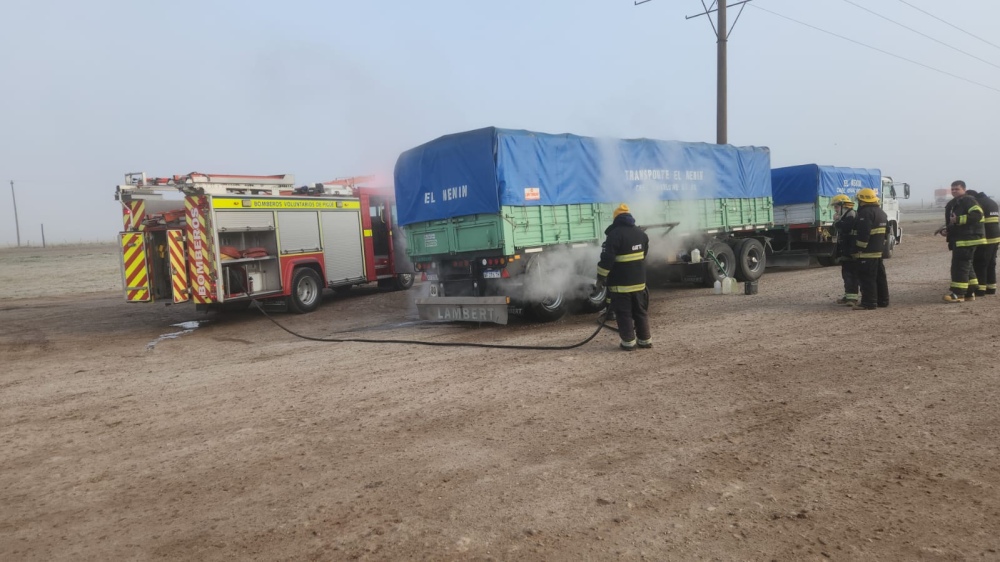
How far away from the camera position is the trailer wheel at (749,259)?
47.5ft

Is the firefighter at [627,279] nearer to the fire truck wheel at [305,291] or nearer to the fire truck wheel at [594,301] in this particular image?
the fire truck wheel at [594,301]

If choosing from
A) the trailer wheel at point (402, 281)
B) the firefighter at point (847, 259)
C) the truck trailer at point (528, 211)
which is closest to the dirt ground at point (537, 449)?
the firefighter at point (847, 259)

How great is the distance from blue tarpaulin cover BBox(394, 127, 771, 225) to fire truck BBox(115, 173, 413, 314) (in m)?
3.47

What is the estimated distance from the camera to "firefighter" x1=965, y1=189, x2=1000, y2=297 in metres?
9.80

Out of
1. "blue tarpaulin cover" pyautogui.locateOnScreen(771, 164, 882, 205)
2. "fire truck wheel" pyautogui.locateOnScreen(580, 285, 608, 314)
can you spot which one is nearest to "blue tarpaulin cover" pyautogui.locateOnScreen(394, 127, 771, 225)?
"fire truck wheel" pyautogui.locateOnScreen(580, 285, 608, 314)

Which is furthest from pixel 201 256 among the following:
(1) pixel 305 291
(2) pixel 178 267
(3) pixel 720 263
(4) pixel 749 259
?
(4) pixel 749 259

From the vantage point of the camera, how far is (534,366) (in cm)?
723

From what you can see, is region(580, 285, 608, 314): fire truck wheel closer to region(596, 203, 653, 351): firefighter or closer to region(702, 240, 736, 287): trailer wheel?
region(596, 203, 653, 351): firefighter

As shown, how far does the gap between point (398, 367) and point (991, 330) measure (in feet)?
22.5

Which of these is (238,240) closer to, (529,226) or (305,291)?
(305,291)

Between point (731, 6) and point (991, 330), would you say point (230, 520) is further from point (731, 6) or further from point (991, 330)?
point (731, 6)

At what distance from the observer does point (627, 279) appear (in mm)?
7734

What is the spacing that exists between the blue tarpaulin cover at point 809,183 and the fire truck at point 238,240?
12.0 metres

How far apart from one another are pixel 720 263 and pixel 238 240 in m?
10.1
